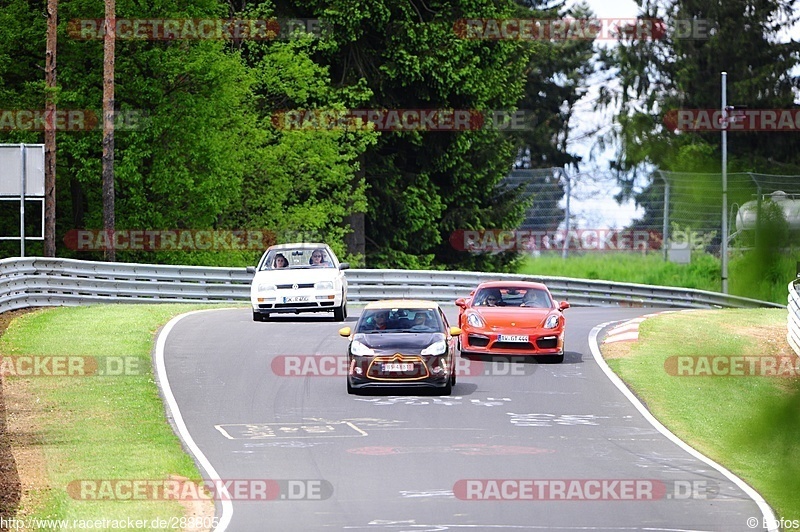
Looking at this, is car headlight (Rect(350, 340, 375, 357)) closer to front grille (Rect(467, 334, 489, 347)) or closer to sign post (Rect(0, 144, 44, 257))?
front grille (Rect(467, 334, 489, 347))

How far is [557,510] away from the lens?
1221 centimetres

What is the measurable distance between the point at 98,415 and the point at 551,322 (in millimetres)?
8250

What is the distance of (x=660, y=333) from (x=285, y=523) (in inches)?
708

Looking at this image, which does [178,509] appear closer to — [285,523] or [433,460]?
[285,523]

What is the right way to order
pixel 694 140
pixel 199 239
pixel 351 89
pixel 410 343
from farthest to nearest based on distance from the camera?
1. pixel 351 89
2. pixel 199 239
3. pixel 410 343
4. pixel 694 140

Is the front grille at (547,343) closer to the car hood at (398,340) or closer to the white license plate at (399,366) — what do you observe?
the car hood at (398,340)

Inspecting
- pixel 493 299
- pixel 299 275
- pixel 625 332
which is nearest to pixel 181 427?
pixel 493 299

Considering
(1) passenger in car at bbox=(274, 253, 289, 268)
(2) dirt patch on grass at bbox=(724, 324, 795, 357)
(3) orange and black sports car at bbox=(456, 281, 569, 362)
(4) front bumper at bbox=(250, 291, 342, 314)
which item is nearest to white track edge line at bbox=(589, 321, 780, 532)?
(3) orange and black sports car at bbox=(456, 281, 569, 362)

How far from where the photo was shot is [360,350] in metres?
19.6

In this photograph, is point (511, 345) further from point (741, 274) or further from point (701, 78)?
point (741, 274)

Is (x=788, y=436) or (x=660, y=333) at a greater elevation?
(x=788, y=436)

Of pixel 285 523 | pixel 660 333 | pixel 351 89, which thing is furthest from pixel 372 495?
pixel 351 89

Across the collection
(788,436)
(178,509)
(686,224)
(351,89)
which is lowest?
(178,509)

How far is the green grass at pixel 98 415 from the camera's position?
1305 cm
